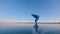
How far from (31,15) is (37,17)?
330 millimetres

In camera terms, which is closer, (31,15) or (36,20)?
(31,15)

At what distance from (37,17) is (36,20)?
239mm

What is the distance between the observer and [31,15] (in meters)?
4.75

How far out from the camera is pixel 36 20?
507cm

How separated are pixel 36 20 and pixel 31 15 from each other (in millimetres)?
471

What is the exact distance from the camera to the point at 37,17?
488cm
